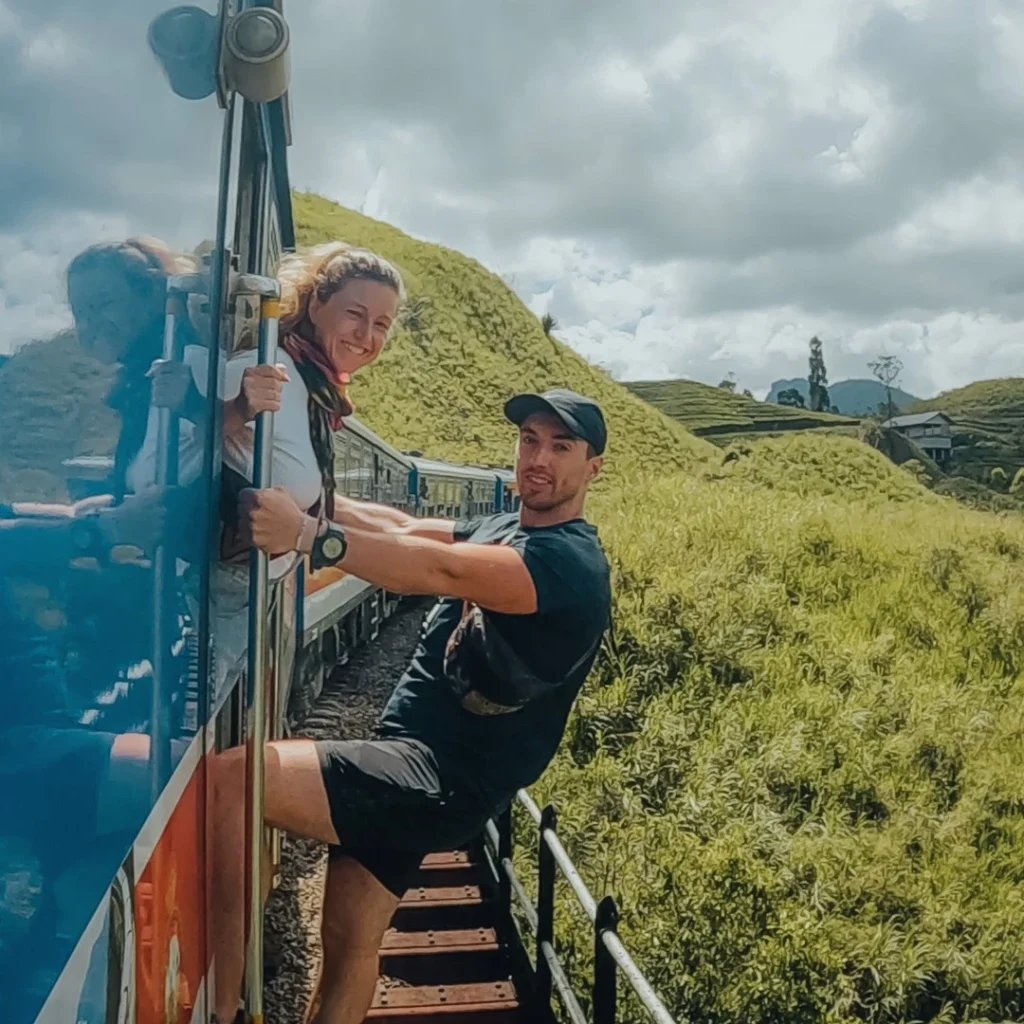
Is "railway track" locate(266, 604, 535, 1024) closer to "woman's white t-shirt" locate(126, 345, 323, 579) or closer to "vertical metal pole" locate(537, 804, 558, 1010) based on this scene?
"vertical metal pole" locate(537, 804, 558, 1010)

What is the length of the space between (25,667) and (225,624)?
3.37 ft

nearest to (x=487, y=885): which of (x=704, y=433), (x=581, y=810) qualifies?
(x=581, y=810)

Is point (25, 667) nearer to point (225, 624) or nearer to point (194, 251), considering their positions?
point (194, 251)

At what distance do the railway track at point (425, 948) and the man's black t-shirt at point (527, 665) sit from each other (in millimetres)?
2056

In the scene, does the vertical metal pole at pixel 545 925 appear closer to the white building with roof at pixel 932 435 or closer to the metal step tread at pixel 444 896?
the metal step tread at pixel 444 896

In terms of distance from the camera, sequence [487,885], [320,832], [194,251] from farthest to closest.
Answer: [487,885], [320,832], [194,251]

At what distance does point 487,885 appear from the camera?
5578mm

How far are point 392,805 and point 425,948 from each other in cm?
262

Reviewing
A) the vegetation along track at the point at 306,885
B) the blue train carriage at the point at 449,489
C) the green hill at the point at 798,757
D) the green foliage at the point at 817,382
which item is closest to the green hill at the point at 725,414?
the green foliage at the point at 817,382

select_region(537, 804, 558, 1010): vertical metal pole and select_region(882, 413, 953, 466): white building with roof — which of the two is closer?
select_region(537, 804, 558, 1010): vertical metal pole

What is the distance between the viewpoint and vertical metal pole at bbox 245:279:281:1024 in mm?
1745

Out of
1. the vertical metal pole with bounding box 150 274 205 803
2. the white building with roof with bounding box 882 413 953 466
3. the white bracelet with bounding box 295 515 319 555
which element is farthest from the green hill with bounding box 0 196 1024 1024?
the white building with roof with bounding box 882 413 953 466

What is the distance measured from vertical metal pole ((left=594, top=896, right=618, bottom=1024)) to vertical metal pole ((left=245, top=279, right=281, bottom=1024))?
6.34 ft

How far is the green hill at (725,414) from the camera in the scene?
113500 mm
